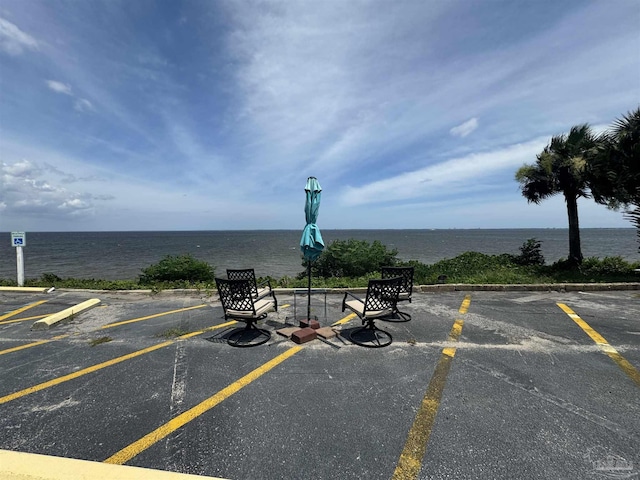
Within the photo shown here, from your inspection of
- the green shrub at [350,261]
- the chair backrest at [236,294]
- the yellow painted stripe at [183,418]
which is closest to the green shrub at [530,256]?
the green shrub at [350,261]

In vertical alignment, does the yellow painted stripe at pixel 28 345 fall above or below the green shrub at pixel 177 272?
below

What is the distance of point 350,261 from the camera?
501 inches

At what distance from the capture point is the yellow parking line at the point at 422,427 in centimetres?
248

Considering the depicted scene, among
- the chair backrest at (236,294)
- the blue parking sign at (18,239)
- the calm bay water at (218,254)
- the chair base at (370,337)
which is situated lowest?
the calm bay water at (218,254)

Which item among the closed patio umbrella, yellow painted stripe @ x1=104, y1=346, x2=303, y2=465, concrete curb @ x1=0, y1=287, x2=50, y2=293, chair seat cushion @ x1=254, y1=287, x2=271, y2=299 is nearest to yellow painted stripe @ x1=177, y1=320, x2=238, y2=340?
chair seat cushion @ x1=254, y1=287, x2=271, y2=299

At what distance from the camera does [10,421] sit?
3.10 m

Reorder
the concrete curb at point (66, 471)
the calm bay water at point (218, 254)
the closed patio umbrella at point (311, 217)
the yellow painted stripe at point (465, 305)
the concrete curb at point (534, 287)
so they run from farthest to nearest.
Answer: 1. the calm bay water at point (218, 254)
2. the concrete curb at point (534, 287)
3. the yellow painted stripe at point (465, 305)
4. the closed patio umbrella at point (311, 217)
5. the concrete curb at point (66, 471)

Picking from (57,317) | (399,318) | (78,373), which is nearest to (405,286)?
(399,318)

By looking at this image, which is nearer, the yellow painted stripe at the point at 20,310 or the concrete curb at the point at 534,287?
the yellow painted stripe at the point at 20,310

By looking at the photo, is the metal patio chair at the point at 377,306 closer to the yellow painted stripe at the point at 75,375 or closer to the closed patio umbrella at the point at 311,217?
the closed patio umbrella at the point at 311,217

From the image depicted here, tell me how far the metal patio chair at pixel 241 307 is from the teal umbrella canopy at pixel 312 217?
3.98ft

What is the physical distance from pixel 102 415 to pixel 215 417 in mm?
1218

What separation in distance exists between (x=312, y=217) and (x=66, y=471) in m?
4.25

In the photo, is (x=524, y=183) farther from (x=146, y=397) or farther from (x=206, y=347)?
(x=146, y=397)
